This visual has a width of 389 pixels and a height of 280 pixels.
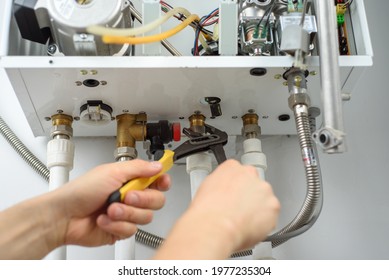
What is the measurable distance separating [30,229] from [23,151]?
1.20ft

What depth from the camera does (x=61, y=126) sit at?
3.27 feet

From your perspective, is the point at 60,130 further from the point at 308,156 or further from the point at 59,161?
the point at 308,156

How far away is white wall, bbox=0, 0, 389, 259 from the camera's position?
1.05 metres

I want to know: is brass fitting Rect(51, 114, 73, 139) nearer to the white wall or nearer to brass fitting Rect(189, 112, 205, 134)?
the white wall

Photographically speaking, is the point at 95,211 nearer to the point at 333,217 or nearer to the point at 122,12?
the point at 122,12

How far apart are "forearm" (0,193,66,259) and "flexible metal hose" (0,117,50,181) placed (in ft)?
0.99

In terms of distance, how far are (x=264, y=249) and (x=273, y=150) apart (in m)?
0.26

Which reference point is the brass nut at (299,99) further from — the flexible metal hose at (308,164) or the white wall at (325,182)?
the white wall at (325,182)

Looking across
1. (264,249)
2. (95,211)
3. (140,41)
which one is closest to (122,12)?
(140,41)

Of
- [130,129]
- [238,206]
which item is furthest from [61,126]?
[238,206]

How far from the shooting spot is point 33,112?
1000 mm

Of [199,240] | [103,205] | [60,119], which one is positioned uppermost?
[60,119]

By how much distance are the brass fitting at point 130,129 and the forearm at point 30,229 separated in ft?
0.79

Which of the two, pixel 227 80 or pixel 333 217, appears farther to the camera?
pixel 333 217
